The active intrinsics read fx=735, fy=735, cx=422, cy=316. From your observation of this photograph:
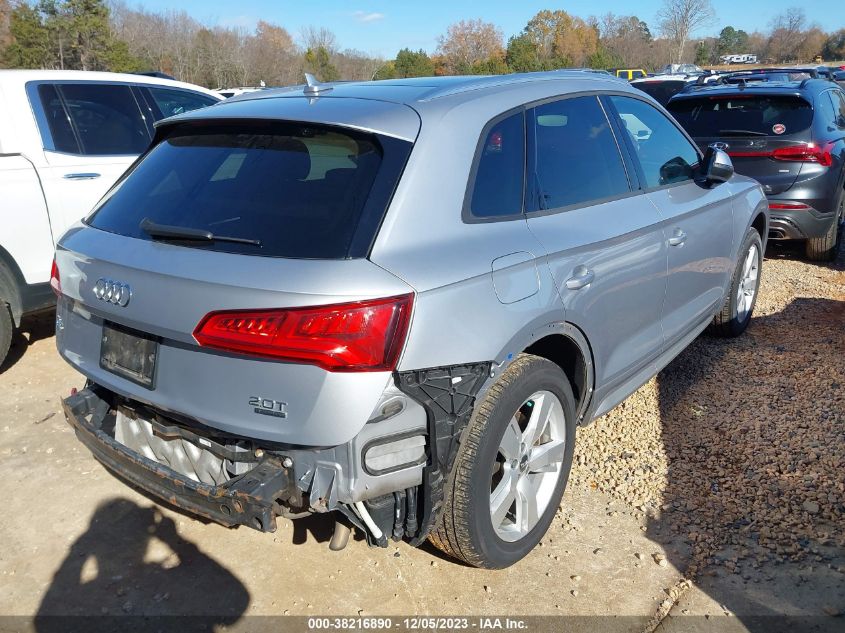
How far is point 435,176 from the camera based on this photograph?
2.44 meters

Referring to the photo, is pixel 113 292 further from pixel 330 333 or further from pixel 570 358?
pixel 570 358

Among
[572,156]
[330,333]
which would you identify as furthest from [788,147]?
[330,333]

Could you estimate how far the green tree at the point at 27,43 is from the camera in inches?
1270

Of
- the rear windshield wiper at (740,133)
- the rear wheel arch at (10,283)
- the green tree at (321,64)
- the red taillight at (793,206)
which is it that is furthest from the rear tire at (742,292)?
the green tree at (321,64)

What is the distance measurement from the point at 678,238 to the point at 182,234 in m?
2.44

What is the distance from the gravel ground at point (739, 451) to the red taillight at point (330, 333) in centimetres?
166

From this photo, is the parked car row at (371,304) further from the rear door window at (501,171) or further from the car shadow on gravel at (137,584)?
the car shadow on gravel at (137,584)

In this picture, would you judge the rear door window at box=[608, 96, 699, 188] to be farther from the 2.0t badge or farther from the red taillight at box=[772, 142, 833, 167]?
the red taillight at box=[772, 142, 833, 167]

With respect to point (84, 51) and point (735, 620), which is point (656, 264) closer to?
point (735, 620)

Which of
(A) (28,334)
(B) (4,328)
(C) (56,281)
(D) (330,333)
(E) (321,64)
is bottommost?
(A) (28,334)

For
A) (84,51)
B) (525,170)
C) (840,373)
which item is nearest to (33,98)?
(525,170)

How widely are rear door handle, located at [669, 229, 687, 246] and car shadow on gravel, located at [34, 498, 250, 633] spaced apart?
2.52m

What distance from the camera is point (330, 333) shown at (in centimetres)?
212

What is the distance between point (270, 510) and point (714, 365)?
350 cm
